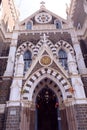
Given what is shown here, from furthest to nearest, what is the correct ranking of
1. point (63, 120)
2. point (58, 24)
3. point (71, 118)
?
point (58, 24)
point (63, 120)
point (71, 118)

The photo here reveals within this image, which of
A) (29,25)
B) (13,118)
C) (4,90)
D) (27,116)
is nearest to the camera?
(13,118)

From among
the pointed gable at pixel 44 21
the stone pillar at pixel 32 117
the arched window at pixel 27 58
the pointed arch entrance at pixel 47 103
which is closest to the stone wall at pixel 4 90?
the stone pillar at pixel 32 117

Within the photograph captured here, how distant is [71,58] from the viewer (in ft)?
48.3

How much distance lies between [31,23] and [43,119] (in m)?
10.9

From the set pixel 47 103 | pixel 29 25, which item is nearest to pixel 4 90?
pixel 47 103

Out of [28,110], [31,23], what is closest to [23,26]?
[31,23]

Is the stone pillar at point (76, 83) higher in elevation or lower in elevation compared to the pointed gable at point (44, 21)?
lower

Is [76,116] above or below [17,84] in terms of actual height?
below

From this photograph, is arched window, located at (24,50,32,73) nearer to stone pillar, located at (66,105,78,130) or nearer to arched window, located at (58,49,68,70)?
arched window, located at (58,49,68,70)

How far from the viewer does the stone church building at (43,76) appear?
12.0 meters

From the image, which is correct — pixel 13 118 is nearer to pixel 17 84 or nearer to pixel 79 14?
pixel 17 84

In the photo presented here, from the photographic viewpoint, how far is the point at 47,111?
1653 cm

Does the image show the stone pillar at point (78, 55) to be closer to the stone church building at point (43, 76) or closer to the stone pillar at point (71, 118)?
the stone church building at point (43, 76)

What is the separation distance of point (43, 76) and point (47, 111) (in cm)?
449
